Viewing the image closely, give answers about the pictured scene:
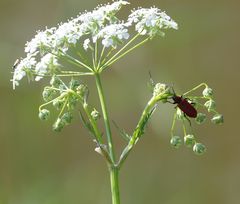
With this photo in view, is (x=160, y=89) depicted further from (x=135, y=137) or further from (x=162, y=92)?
Result: (x=135, y=137)

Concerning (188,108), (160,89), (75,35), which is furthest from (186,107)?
(75,35)

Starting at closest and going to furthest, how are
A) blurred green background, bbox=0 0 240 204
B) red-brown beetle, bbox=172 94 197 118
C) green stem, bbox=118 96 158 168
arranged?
green stem, bbox=118 96 158 168, red-brown beetle, bbox=172 94 197 118, blurred green background, bbox=0 0 240 204

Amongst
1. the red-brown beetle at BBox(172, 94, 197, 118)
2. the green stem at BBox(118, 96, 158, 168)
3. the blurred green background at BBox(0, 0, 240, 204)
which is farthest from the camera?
the blurred green background at BBox(0, 0, 240, 204)

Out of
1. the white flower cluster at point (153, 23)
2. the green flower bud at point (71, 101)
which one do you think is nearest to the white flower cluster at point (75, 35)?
the white flower cluster at point (153, 23)

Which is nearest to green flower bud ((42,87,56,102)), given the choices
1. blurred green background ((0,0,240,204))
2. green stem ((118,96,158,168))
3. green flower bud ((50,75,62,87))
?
green flower bud ((50,75,62,87))

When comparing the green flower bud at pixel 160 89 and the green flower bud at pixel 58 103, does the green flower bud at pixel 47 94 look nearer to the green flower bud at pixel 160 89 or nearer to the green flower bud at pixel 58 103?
the green flower bud at pixel 58 103

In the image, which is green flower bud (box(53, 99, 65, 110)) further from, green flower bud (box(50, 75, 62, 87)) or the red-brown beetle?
the red-brown beetle

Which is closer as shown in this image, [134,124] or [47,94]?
[47,94]

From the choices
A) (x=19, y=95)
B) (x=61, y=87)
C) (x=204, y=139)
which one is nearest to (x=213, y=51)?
(x=204, y=139)
